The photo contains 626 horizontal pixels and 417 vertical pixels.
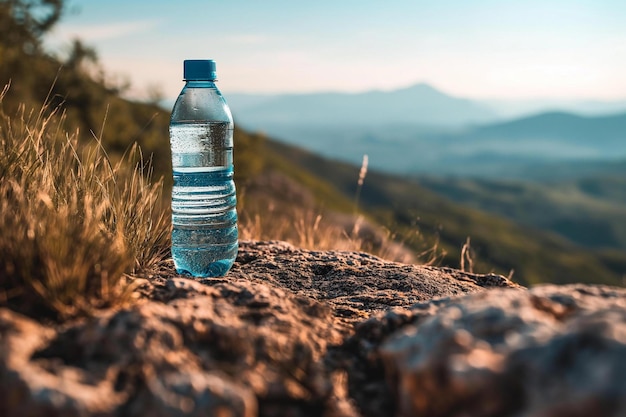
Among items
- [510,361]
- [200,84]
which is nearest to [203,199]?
[200,84]

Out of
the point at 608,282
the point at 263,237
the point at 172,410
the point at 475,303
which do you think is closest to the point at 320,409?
the point at 172,410

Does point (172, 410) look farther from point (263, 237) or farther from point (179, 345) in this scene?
A: point (263, 237)

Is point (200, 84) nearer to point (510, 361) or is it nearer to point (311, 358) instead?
point (311, 358)

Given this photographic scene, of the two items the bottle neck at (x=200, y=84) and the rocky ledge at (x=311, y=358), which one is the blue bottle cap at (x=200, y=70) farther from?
the rocky ledge at (x=311, y=358)

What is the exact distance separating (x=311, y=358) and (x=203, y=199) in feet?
8.31

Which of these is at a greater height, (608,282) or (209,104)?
(209,104)

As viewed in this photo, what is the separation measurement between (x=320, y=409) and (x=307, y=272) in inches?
91.2

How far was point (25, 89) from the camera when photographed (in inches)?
885

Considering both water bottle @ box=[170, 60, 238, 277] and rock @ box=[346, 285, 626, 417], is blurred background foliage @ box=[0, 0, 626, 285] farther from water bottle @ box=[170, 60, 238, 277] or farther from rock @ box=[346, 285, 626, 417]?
rock @ box=[346, 285, 626, 417]

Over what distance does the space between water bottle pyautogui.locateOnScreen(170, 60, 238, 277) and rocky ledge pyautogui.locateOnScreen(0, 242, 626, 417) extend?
1457 mm

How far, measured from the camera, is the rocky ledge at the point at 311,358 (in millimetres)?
1937

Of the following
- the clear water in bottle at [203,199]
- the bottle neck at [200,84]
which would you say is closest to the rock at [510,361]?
the clear water in bottle at [203,199]

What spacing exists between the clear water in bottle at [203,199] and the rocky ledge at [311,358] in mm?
1449

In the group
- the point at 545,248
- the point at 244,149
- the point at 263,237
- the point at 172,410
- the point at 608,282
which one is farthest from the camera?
the point at 545,248
